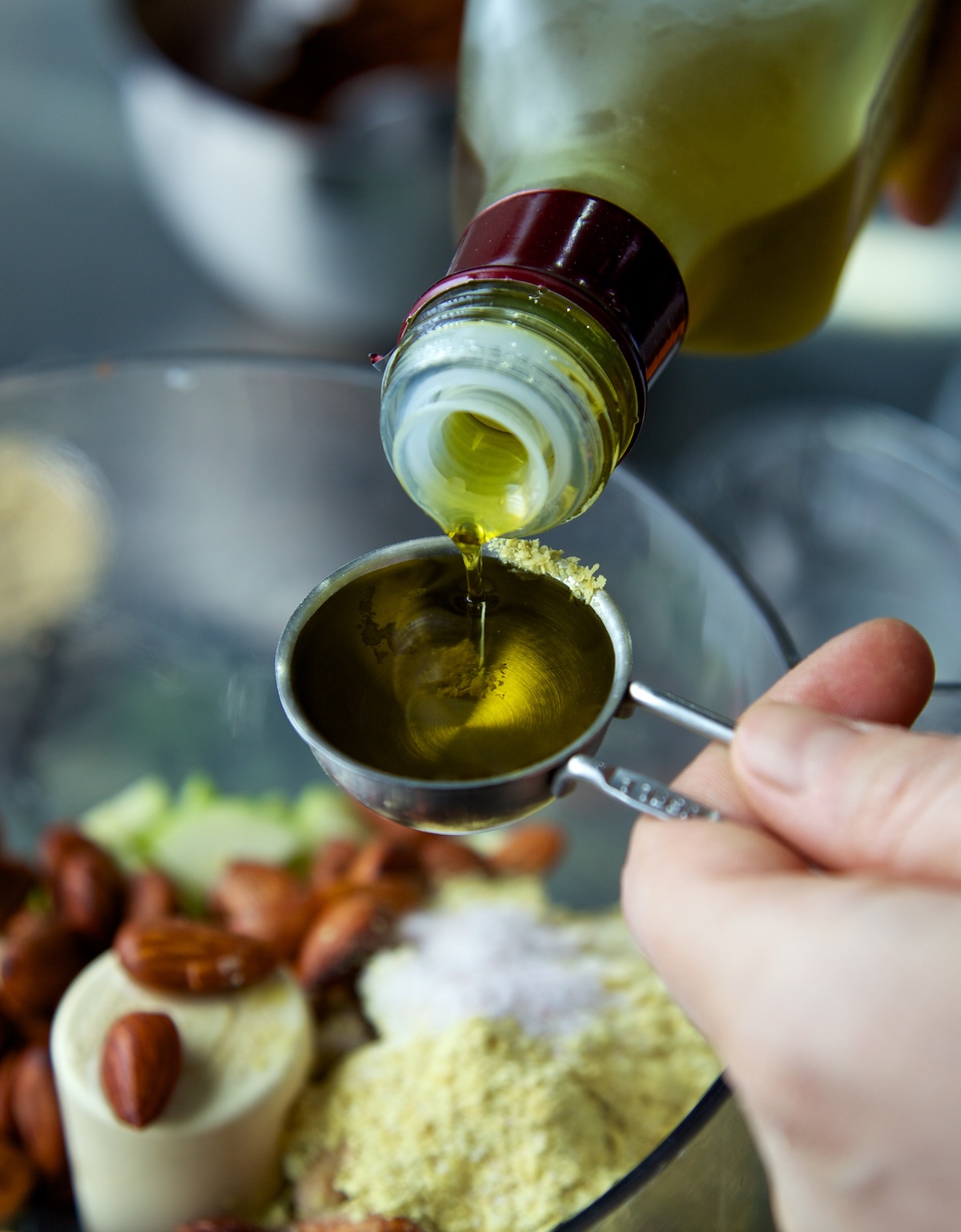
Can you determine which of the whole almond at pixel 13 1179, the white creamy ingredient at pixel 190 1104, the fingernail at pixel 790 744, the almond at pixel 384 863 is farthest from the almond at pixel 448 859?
the fingernail at pixel 790 744

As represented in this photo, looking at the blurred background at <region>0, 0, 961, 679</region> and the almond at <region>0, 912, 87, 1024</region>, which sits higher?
the blurred background at <region>0, 0, 961, 679</region>

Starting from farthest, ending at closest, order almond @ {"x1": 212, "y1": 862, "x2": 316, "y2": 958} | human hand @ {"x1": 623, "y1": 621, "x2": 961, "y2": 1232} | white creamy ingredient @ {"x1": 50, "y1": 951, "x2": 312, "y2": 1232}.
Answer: almond @ {"x1": 212, "y1": 862, "x2": 316, "y2": 958} < white creamy ingredient @ {"x1": 50, "y1": 951, "x2": 312, "y2": 1232} < human hand @ {"x1": 623, "y1": 621, "x2": 961, "y2": 1232}

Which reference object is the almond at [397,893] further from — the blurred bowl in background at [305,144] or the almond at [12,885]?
the blurred bowl in background at [305,144]

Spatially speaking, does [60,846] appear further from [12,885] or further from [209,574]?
[209,574]

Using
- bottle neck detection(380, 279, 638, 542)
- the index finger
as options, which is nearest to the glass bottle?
bottle neck detection(380, 279, 638, 542)

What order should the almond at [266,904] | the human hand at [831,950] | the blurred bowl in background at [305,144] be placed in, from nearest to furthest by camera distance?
the human hand at [831,950] < the almond at [266,904] < the blurred bowl in background at [305,144]

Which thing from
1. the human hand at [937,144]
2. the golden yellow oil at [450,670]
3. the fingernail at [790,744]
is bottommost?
the golden yellow oil at [450,670]

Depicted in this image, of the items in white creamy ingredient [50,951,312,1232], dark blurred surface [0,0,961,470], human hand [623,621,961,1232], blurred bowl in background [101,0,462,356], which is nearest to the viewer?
human hand [623,621,961,1232]

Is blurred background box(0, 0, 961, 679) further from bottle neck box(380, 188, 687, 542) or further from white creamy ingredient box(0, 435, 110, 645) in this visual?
bottle neck box(380, 188, 687, 542)

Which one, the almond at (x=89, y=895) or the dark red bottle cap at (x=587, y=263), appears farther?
the almond at (x=89, y=895)
